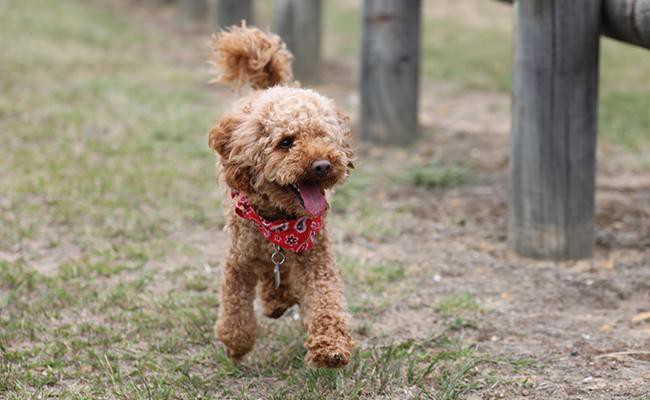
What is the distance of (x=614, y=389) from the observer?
3291 mm

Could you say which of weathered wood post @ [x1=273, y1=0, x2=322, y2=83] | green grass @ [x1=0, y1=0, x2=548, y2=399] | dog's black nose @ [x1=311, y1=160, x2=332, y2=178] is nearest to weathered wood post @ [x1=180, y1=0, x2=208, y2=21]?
green grass @ [x1=0, y1=0, x2=548, y2=399]

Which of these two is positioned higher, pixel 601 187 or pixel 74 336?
pixel 601 187

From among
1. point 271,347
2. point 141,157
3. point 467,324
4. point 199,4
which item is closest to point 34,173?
point 141,157

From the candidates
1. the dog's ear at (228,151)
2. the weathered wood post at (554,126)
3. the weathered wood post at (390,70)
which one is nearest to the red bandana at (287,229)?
the dog's ear at (228,151)

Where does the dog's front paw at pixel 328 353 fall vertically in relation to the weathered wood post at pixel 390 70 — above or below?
below

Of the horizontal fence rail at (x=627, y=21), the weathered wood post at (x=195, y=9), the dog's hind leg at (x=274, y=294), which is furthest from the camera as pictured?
the weathered wood post at (x=195, y=9)

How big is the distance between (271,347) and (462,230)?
192 cm

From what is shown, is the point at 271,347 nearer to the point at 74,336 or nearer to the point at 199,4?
the point at 74,336

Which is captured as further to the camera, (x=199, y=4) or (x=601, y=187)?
(x=199, y=4)

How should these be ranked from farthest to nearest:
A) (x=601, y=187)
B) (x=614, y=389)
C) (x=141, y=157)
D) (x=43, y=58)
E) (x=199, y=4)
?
(x=199, y=4) → (x=43, y=58) → (x=141, y=157) → (x=601, y=187) → (x=614, y=389)

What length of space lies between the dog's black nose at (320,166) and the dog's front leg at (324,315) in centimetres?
52

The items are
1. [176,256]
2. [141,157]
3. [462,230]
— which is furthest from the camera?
[141,157]

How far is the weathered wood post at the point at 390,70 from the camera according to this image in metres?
6.88

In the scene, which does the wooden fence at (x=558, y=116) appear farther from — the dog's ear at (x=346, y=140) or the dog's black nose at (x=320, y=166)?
the dog's black nose at (x=320, y=166)
